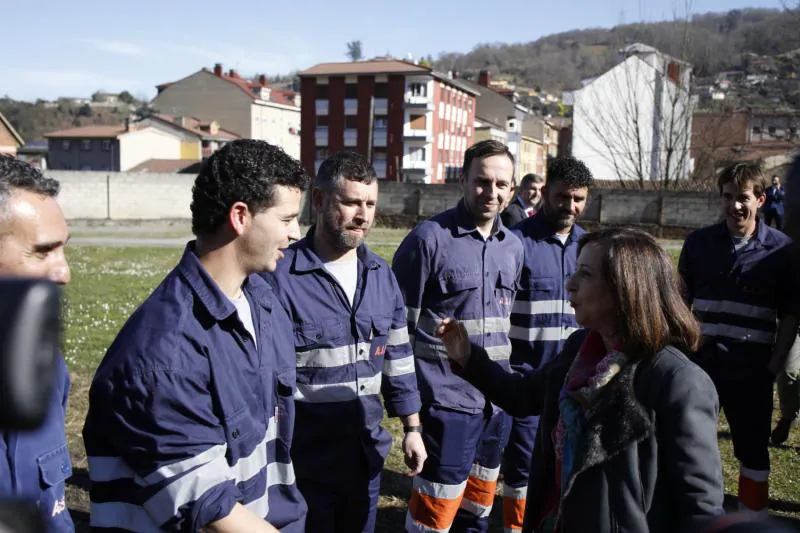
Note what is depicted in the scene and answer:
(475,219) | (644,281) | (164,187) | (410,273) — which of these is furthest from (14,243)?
(164,187)

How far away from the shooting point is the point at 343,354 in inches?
144

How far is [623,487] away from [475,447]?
2.09m

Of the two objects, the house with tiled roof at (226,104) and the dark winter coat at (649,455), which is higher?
the house with tiled roof at (226,104)

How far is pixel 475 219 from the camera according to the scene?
455 centimetres

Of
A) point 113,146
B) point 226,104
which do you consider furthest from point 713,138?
point 226,104

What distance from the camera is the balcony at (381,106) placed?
61.4 meters

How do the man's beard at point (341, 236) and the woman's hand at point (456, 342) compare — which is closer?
the woman's hand at point (456, 342)

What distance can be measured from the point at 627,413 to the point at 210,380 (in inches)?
50.5

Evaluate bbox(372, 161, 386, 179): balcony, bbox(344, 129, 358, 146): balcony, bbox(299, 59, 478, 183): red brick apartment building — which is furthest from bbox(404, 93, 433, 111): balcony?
bbox(372, 161, 386, 179): balcony

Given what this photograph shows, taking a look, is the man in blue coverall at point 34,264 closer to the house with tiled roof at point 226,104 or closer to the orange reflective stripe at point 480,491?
the orange reflective stripe at point 480,491

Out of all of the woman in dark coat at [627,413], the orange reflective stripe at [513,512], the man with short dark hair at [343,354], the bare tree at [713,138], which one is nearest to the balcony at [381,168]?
the bare tree at [713,138]

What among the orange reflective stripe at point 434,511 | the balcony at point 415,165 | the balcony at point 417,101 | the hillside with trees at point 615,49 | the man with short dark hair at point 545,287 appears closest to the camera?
the orange reflective stripe at point 434,511

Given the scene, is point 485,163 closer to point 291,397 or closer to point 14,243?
point 291,397

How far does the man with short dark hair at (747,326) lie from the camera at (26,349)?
4.49 meters
